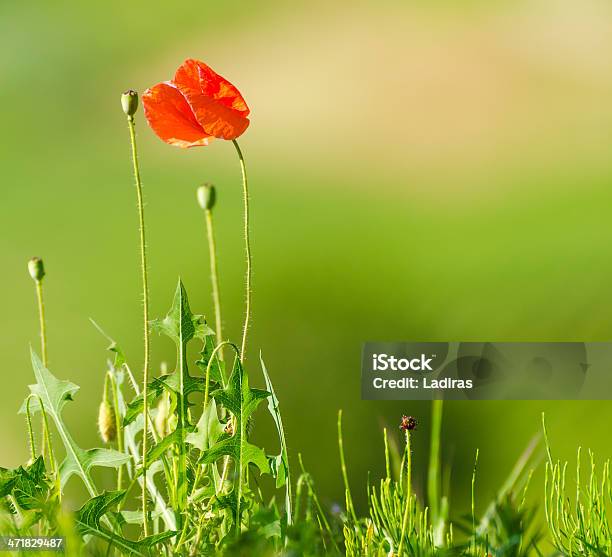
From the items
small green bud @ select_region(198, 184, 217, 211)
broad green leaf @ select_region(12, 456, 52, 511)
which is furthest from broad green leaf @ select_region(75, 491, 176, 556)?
small green bud @ select_region(198, 184, 217, 211)

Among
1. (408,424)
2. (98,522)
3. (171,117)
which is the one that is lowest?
(98,522)

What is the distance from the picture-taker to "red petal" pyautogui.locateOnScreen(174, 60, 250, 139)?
2.68ft

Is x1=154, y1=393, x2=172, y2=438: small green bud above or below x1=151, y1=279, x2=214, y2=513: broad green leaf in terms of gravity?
below

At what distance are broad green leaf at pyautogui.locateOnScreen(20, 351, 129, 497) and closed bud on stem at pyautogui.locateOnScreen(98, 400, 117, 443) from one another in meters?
0.03

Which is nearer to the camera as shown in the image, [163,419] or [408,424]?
[408,424]

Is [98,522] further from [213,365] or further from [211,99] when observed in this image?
[211,99]

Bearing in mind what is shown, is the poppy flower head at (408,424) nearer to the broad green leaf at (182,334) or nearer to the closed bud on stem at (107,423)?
the broad green leaf at (182,334)

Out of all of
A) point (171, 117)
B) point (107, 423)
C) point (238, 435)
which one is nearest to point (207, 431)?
point (238, 435)

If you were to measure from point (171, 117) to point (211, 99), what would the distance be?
5cm

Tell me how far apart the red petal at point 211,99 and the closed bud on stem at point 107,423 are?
0.31 metres

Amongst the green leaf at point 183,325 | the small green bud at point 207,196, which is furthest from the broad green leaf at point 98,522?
the small green bud at point 207,196

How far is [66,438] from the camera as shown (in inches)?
33.7

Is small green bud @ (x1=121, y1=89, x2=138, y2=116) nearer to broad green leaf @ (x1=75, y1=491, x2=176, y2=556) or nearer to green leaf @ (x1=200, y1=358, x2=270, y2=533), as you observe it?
green leaf @ (x1=200, y1=358, x2=270, y2=533)

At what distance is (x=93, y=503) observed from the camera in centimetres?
76
